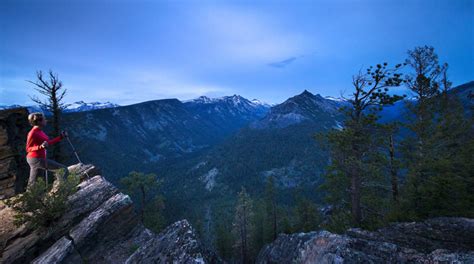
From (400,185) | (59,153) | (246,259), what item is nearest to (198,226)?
(246,259)

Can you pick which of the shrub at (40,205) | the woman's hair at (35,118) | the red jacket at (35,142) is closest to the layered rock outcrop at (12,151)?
the red jacket at (35,142)

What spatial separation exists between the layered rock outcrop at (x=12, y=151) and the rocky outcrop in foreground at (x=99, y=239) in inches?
163

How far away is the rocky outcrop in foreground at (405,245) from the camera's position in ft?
17.6

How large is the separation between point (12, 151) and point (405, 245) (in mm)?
21384

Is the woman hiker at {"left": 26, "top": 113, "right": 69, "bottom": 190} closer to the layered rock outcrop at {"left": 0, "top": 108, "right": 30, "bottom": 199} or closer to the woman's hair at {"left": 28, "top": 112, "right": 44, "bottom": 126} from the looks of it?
the woman's hair at {"left": 28, "top": 112, "right": 44, "bottom": 126}

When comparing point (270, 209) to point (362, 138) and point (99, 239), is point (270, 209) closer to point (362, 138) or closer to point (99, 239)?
point (362, 138)

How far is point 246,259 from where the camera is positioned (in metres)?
41.0

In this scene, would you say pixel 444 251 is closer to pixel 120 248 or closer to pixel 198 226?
pixel 120 248

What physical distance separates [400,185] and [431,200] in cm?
522

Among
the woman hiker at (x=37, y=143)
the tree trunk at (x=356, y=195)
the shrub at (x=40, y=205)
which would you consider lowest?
the tree trunk at (x=356, y=195)

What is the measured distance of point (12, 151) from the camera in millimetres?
12883

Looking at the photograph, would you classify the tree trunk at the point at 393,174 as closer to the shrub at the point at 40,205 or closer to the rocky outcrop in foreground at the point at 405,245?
the rocky outcrop in foreground at the point at 405,245

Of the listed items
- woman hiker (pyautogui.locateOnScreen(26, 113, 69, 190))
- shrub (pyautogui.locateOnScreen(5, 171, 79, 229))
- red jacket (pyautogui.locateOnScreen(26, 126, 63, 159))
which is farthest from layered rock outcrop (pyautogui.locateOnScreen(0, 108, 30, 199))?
shrub (pyautogui.locateOnScreen(5, 171, 79, 229))

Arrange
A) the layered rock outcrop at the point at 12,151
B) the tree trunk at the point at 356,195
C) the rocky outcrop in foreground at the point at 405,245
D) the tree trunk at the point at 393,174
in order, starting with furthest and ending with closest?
the tree trunk at the point at 356,195 < the tree trunk at the point at 393,174 < the layered rock outcrop at the point at 12,151 < the rocky outcrop in foreground at the point at 405,245
